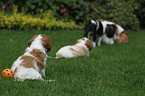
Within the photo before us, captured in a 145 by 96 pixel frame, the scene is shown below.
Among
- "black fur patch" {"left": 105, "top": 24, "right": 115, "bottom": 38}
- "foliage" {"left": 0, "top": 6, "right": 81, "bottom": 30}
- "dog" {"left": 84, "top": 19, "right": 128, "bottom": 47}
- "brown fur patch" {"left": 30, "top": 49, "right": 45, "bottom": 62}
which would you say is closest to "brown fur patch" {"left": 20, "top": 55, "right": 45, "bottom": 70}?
"brown fur patch" {"left": 30, "top": 49, "right": 45, "bottom": 62}

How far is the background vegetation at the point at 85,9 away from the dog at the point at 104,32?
2829mm

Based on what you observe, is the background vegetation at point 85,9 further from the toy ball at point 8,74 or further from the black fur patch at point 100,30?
the toy ball at point 8,74

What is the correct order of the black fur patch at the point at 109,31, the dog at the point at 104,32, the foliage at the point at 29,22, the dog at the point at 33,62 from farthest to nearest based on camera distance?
the foliage at the point at 29,22, the black fur patch at the point at 109,31, the dog at the point at 104,32, the dog at the point at 33,62

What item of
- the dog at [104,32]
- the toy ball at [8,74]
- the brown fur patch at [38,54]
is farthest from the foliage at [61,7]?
the toy ball at [8,74]

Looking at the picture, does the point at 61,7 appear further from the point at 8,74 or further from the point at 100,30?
the point at 8,74

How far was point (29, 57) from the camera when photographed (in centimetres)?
454

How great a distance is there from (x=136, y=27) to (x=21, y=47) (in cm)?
918

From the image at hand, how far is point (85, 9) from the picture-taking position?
13.9 metres

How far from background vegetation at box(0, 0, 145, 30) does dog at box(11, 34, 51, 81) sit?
26.4 feet

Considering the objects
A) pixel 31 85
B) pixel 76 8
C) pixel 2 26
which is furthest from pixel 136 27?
pixel 31 85

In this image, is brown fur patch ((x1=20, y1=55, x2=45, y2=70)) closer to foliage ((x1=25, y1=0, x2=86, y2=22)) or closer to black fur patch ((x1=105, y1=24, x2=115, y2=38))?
black fur patch ((x1=105, y1=24, x2=115, y2=38))

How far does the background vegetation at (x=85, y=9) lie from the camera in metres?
13.3

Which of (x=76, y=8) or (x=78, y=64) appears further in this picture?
(x=76, y=8)

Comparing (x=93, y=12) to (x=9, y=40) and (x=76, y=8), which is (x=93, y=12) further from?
(x=9, y=40)
